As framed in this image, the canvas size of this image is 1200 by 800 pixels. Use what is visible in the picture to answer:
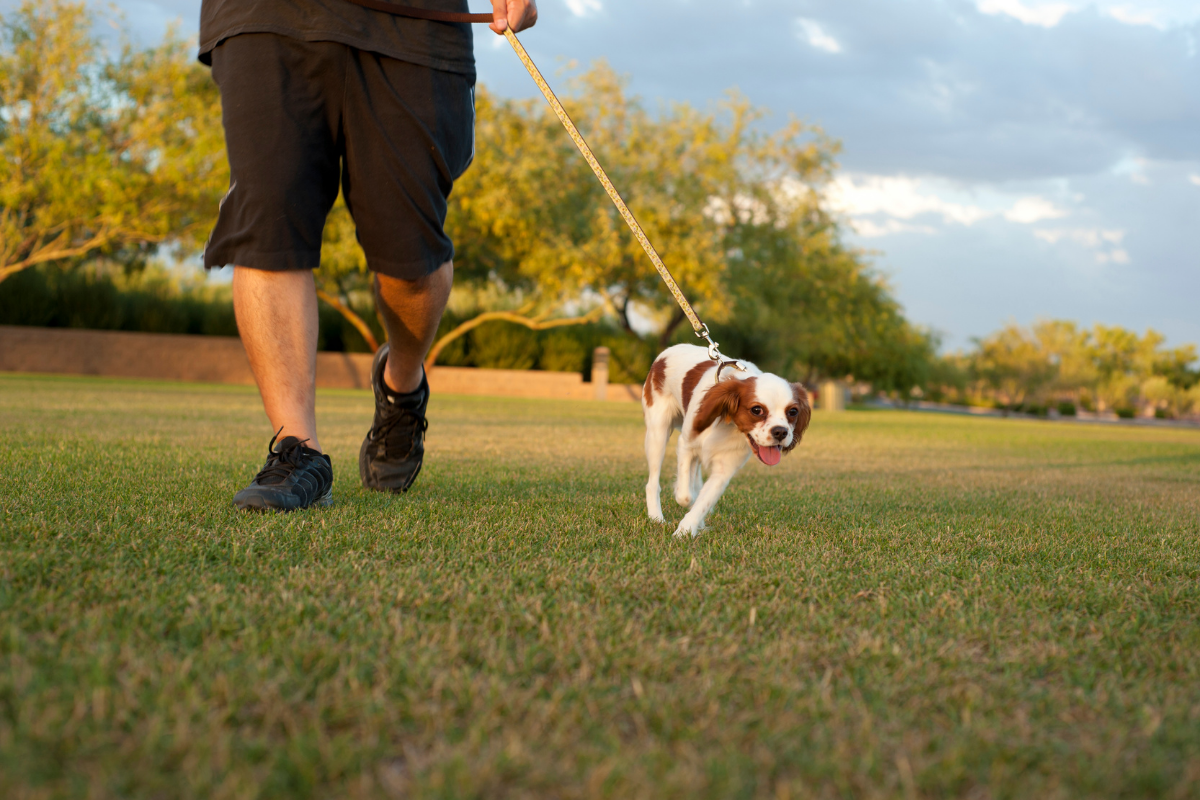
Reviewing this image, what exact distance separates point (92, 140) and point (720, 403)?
2091cm

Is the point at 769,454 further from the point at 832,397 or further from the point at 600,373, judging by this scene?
the point at 832,397

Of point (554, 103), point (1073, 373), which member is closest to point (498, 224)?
point (554, 103)

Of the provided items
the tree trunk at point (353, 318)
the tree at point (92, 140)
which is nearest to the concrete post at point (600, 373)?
the tree trunk at point (353, 318)

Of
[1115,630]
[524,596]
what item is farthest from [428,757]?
[1115,630]

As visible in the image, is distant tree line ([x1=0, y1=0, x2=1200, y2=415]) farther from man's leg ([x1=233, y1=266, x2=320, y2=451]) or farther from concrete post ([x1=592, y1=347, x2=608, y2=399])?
man's leg ([x1=233, y1=266, x2=320, y2=451])

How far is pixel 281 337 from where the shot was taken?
10.3 feet

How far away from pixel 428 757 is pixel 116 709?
0.46 m

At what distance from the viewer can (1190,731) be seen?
141cm

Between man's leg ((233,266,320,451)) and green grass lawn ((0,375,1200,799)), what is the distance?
376 millimetres

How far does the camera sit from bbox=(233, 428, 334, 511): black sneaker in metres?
2.88

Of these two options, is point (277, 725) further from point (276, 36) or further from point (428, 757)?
point (276, 36)

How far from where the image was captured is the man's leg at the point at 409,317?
341 cm

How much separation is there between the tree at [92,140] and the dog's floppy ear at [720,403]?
746 inches

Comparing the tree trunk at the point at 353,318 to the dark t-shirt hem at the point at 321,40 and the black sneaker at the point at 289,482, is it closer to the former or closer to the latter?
the dark t-shirt hem at the point at 321,40
